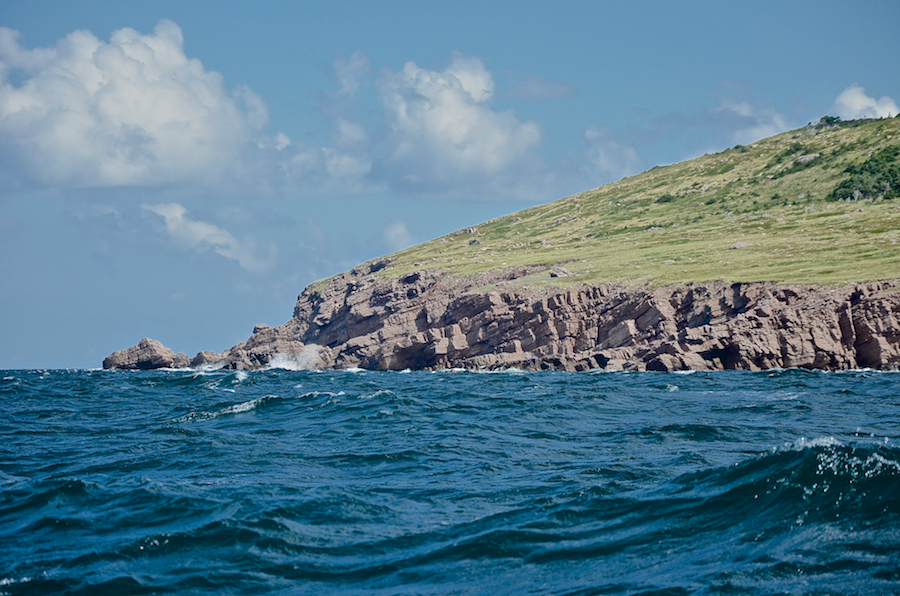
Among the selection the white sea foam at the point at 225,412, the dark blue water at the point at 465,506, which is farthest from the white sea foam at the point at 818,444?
the white sea foam at the point at 225,412

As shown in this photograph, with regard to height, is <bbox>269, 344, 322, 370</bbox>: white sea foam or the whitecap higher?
<bbox>269, 344, 322, 370</bbox>: white sea foam

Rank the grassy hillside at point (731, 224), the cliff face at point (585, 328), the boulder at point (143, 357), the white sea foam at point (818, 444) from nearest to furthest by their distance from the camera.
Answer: the white sea foam at point (818, 444) < the cliff face at point (585, 328) < the grassy hillside at point (731, 224) < the boulder at point (143, 357)

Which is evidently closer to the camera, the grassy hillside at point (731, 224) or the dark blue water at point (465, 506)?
the dark blue water at point (465, 506)

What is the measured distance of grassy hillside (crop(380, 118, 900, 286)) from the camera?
7544 centimetres

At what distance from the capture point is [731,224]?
354 ft

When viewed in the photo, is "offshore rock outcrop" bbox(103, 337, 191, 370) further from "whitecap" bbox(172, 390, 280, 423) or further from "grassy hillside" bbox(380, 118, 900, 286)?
"whitecap" bbox(172, 390, 280, 423)

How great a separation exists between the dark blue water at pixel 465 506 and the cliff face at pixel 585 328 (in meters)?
29.1

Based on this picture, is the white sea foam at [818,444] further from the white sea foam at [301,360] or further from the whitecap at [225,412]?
the white sea foam at [301,360]

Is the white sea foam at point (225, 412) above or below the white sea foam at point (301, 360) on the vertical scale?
below

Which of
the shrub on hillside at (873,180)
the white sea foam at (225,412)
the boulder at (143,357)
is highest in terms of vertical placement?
the shrub on hillside at (873,180)

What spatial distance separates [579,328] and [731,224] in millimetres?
43657

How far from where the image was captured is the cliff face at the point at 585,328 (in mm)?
55844

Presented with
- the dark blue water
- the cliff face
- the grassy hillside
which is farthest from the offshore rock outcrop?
the dark blue water

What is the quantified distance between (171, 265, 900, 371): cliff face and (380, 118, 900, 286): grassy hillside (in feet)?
12.7
